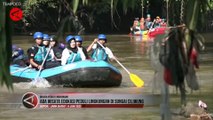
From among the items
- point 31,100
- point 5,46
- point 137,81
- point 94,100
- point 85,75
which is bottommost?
point 137,81

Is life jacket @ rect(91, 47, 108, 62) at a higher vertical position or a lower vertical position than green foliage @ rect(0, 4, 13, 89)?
lower

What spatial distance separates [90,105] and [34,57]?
6.65 metres

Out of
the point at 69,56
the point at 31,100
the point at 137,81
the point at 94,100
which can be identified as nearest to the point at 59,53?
the point at 69,56

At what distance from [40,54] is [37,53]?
0.09m

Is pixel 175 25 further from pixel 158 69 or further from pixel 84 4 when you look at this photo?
pixel 84 4

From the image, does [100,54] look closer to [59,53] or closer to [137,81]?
[137,81]

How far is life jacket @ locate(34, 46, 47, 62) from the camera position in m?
13.9

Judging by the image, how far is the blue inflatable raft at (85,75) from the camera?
12.6 m

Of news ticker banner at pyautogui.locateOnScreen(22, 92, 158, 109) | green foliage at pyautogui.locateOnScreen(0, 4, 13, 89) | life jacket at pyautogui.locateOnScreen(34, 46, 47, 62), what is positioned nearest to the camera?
green foliage at pyautogui.locateOnScreen(0, 4, 13, 89)

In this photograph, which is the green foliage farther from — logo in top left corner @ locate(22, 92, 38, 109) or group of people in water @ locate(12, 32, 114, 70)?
group of people in water @ locate(12, 32, 114, 70)

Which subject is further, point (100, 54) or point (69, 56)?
point (100, 54)

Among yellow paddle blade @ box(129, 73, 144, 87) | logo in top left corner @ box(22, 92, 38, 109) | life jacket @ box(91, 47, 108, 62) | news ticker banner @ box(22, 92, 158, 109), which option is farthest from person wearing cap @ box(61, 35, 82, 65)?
logo in top left corner @ box(22, 92, 38, 109)

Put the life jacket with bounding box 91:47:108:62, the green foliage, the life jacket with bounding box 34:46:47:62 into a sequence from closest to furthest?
the green foliage < the life jacket with bounding box 91:47:108:62 < the life jacket with bounding box 34:46:47:62

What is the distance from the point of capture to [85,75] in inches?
500
